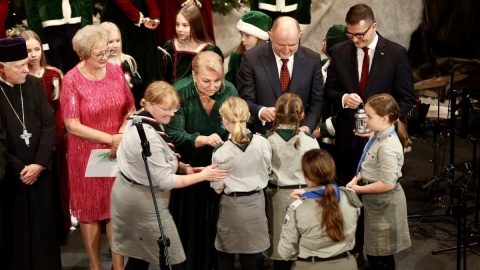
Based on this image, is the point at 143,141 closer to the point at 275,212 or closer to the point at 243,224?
the point at 243,224

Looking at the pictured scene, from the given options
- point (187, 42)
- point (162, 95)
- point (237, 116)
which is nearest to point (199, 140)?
point (237, 116)

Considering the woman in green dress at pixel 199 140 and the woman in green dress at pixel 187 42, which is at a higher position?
the woman in green dress at pixel 187 42

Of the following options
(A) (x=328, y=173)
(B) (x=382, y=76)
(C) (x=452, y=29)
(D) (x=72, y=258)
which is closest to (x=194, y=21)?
(B) (x=382, y=76)

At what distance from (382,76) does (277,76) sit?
2.52 ft

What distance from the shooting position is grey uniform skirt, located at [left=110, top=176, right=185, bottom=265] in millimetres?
4695

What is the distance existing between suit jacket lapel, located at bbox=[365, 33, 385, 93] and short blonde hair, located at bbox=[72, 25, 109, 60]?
6.27 ft

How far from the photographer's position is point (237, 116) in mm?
4777

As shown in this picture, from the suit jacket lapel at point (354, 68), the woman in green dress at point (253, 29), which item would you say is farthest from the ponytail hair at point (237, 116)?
the woman in green dress at point (253, 29)

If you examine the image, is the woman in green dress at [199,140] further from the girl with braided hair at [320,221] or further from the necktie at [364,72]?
the necktie at [364,72]

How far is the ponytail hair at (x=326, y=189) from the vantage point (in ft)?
14.0

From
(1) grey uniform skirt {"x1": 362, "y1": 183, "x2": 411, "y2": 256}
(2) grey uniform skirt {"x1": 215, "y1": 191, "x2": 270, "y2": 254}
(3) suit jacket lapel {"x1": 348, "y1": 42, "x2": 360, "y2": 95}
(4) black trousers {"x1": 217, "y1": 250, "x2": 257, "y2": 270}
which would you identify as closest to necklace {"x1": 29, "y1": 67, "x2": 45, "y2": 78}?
(2) grey uniform skirt {"x1": 215, "y1": 191, "x2": 270, "y2": 254}

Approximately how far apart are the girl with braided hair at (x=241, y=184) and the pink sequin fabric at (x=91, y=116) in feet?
Result: 2.92

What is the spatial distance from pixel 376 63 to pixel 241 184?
152cm

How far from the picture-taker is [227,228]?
4.97 meters
